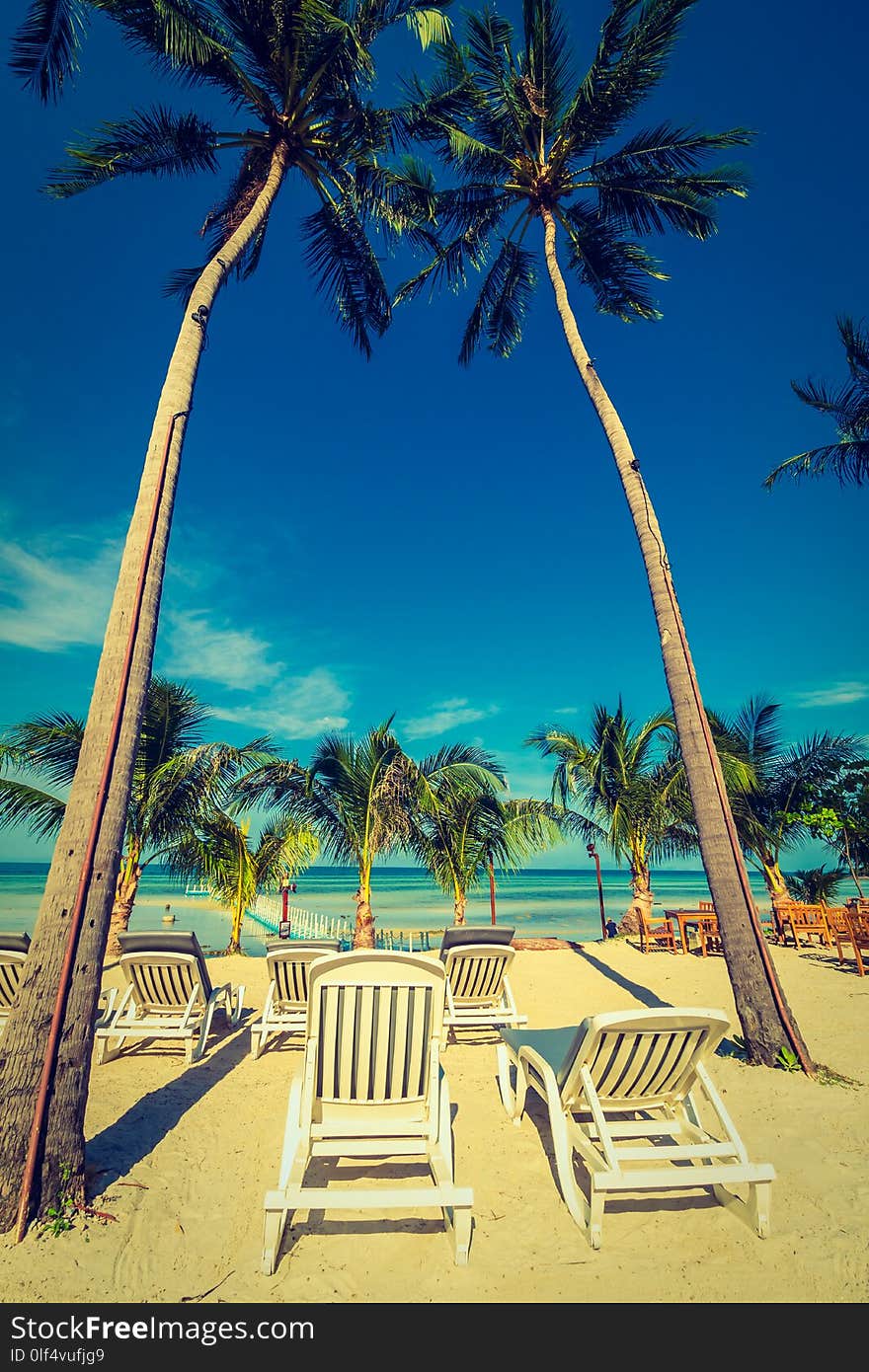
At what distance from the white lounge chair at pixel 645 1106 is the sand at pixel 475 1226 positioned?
0.53 feet

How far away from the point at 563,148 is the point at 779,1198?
12984mm

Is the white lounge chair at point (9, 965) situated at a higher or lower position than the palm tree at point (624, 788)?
lower

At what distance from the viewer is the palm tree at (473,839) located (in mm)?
14844

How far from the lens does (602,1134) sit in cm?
297

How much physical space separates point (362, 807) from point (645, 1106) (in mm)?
10416

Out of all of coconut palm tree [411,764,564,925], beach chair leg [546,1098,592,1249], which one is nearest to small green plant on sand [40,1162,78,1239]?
beach chair leg [546,1098,592,1249]

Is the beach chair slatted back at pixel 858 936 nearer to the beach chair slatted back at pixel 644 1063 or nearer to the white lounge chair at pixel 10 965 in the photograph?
the beach chair slatted back at pixel 644 1063

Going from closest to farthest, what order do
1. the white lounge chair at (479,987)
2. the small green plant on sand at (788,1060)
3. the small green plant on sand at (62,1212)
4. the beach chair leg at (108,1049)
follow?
the small green plant on sand at (62,1212) → the small green plant on sand at (788,1060) → the beach chair leg at (108,1049) → the white lounge chair at (479,987)

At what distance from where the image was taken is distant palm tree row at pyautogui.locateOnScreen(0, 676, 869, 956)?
1201cm

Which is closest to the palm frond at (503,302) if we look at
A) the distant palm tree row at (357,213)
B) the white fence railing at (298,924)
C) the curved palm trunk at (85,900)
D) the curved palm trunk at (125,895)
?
the distant palm tree row at (357,213)

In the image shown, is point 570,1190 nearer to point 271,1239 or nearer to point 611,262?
point 271,1239

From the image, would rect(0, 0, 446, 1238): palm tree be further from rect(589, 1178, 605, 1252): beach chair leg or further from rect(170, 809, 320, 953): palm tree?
rect(170, 809, 320, 953): palm tree

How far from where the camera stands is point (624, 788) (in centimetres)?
1692
